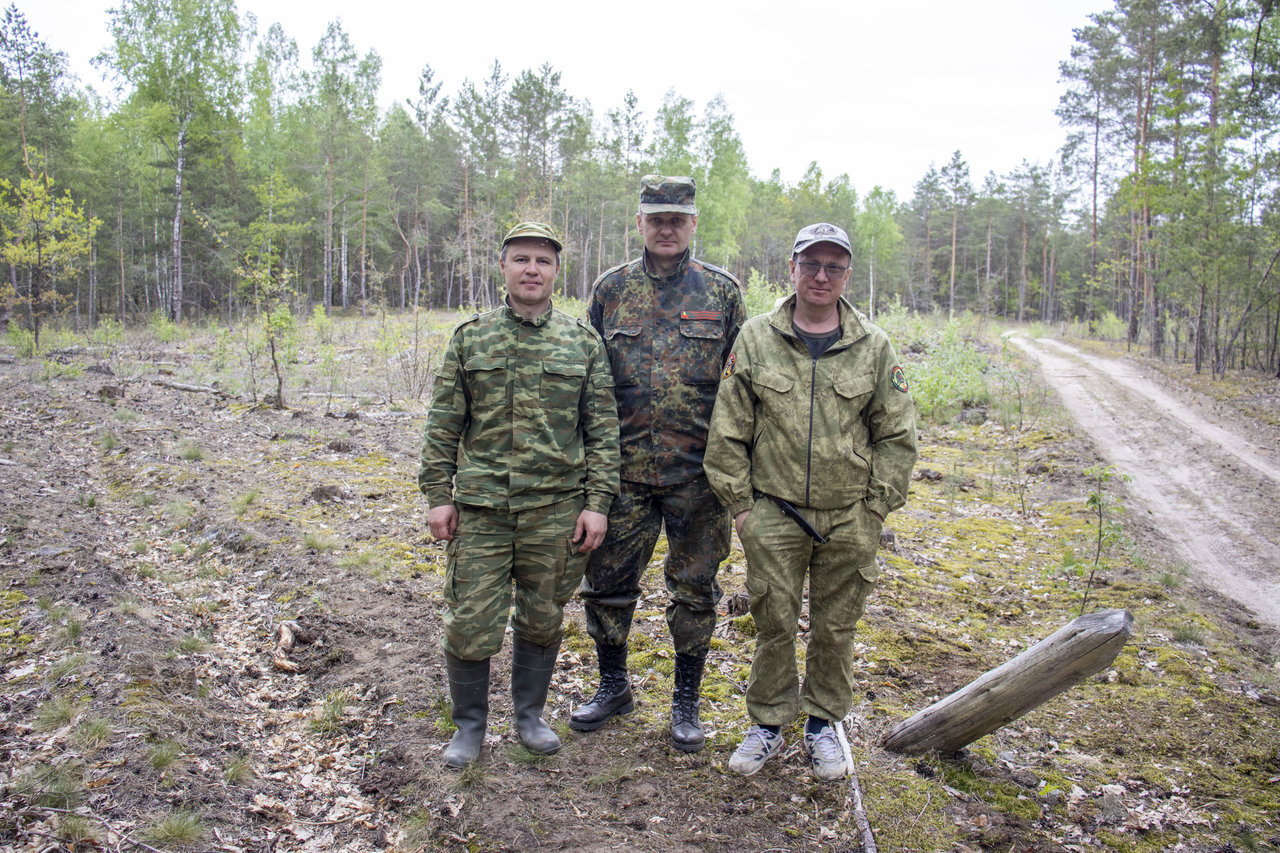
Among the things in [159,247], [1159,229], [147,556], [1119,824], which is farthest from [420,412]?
[159,247]

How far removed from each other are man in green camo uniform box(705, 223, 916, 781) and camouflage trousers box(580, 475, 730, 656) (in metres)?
0.27

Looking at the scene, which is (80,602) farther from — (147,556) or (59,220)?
(59,220)

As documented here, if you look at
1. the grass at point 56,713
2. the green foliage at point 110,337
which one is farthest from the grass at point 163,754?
the green foliage at point 110,337

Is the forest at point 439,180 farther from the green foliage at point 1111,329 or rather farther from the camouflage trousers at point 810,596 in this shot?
the camouflage trousers at point 810,596

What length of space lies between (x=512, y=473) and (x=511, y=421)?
0.78 ft

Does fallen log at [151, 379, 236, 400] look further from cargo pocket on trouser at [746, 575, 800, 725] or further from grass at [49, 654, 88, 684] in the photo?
cargo pocket on trouser at [746, 575, 800, 725]

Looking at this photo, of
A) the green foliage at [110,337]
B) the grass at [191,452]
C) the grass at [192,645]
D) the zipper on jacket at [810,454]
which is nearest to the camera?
the zipper on jacket at [810,454]

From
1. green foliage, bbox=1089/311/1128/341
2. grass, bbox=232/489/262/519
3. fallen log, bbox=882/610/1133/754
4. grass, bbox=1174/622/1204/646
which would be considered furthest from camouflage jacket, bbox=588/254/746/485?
green foliage, bbox=1089/311/1128/341

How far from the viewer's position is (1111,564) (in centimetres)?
602

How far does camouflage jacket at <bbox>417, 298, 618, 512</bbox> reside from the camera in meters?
3.09

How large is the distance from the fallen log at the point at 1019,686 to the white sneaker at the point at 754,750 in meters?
0.62

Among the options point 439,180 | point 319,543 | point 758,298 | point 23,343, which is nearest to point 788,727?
point 319,543

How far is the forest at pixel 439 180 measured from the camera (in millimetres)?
17219

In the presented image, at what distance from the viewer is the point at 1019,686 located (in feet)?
9.89
